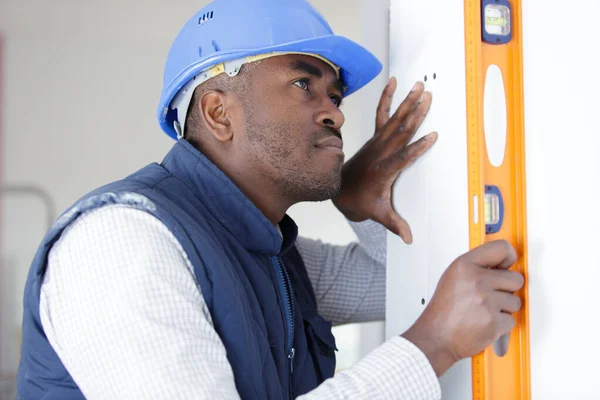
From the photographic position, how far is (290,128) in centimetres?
130

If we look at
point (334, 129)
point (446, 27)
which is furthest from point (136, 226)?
point (446, 27)

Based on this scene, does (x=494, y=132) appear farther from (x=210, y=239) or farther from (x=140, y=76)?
(x=140, y=76)

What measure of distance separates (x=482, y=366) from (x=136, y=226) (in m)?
0.65

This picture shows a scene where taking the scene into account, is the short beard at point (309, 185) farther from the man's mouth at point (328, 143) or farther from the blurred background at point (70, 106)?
the blurred background at point (70, 106)

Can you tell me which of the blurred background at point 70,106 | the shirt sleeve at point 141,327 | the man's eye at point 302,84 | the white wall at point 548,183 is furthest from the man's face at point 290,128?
the blurred background at point 70,106

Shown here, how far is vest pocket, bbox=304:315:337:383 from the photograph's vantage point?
1395 mm

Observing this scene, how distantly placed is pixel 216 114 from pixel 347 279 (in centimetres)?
67

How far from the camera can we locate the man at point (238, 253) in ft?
2.83

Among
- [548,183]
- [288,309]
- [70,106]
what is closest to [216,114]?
[288,309]

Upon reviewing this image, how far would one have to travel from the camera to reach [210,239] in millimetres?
1071

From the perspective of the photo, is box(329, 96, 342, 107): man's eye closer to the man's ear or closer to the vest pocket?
the man's ear

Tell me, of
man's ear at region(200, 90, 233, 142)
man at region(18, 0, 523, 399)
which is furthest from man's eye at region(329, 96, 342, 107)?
man's ear at region(200, 90, 233, 142)

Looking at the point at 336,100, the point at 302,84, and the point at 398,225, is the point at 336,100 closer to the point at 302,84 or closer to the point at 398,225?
the point at 302,84

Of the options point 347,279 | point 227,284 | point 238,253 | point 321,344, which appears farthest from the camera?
point 347,279
